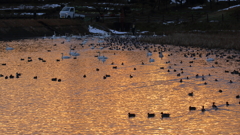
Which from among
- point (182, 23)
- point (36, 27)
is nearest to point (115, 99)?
point (36, 27)

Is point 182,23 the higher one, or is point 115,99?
point 182,23

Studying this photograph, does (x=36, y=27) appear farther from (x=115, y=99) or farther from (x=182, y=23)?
(x=115, y=99)

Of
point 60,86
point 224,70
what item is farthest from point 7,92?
point 224,70

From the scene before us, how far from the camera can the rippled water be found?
11992 mm

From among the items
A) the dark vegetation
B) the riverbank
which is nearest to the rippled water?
the dark vegetation

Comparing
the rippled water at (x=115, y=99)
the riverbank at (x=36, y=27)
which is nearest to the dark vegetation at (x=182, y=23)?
the riverbank at (x=36, y=27)

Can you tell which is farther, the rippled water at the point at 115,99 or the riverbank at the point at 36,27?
the riverbank at the point at 36,27

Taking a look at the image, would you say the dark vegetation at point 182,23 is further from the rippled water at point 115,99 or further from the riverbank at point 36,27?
the rippled water at point 115,99

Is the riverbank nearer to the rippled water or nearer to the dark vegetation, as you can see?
the dark vegetation

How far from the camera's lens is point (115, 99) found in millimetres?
15695

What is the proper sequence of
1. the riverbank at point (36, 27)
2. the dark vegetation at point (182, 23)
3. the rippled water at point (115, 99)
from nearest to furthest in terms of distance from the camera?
the rippled water at point (115, 99)
the dark vegetation at point (182, 23)
the riverbank at point (36, 27)

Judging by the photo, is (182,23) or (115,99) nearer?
(115,99)

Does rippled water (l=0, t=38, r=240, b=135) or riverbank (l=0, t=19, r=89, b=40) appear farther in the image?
riverbank (l=0, t=19, r=89, b=40)

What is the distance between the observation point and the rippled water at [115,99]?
39.3 ft
